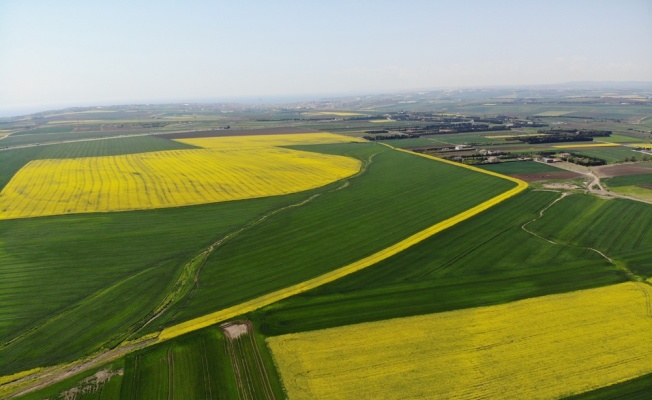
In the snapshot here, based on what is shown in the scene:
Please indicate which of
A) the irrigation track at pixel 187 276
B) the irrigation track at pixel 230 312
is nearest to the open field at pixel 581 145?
the irrigation track at pixel 230 312

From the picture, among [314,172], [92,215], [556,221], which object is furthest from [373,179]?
[92,215]

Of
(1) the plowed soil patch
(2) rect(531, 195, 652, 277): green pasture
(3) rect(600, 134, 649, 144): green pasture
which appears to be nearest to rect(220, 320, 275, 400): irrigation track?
(2) rect(531, 195, 652, 277): green pasture

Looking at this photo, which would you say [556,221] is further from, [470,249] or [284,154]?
[284,154]

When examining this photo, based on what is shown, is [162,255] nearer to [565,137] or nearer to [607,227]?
[607,227]

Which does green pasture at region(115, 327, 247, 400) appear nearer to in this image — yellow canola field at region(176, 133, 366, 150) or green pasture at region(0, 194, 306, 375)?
green pasture at region(0, 194, 306, 375)

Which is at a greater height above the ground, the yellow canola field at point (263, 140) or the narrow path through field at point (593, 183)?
the yellow canola field at point (263, 140)

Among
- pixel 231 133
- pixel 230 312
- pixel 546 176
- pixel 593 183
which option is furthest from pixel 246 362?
pixel 231 133

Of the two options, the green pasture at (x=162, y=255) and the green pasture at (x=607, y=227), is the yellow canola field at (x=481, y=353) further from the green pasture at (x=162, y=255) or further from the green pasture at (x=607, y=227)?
the green pasture at (x=162, y=255)
